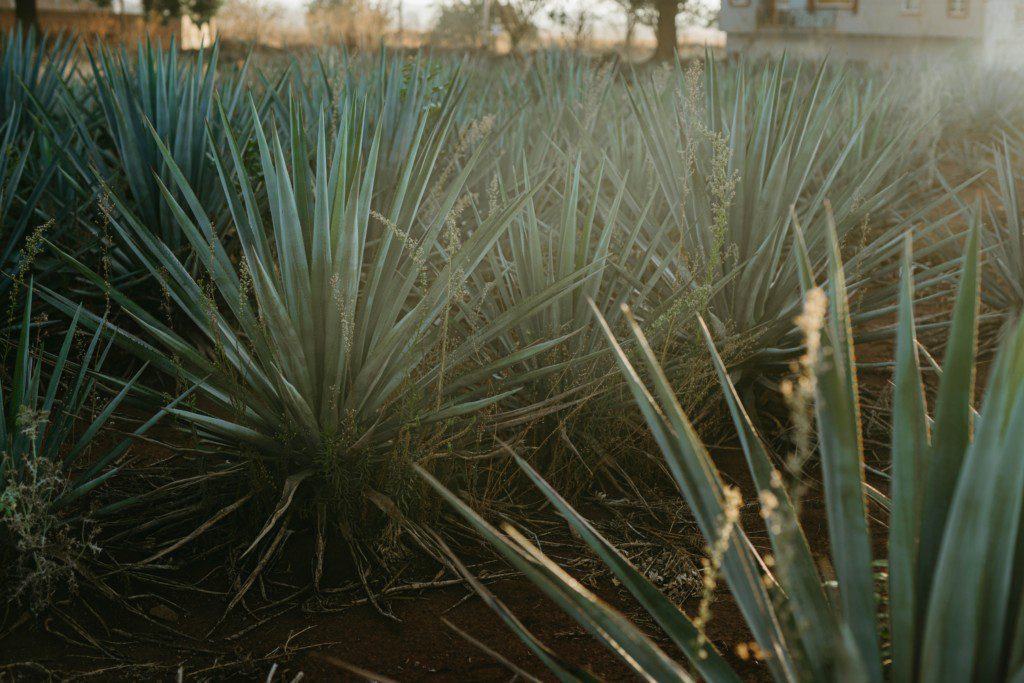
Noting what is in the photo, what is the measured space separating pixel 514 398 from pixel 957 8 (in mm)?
25345

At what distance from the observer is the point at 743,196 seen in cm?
267

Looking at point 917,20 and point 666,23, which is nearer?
point 666,23

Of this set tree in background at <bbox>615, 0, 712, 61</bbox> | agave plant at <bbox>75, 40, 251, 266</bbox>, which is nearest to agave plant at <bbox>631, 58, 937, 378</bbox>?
agave plant at <bbox>75, 40, 251, 266</bbox>

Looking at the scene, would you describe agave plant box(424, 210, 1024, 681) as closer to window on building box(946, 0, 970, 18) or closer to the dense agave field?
the dense agave field

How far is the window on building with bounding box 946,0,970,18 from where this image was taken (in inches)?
916

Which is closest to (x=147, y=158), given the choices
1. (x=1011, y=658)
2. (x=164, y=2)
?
(x=1011, y=658)

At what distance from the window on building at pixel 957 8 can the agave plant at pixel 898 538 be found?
25941 millimetres

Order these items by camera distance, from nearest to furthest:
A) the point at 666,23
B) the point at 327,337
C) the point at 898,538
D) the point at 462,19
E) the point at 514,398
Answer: the point at 898,538 → the point at 327,337 → the point at 514,398 → the point at 666,23 → the point at 462,19

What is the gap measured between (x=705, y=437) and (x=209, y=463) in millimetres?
1221

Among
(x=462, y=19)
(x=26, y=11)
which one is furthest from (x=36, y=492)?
(x=462, y=19)

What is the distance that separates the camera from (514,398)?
220cm

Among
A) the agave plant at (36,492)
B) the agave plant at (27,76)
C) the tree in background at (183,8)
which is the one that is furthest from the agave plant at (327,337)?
the tree in background at (183,8)

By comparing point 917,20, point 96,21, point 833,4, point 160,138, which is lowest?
point 160,138

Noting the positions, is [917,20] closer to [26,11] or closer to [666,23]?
[666,23]
